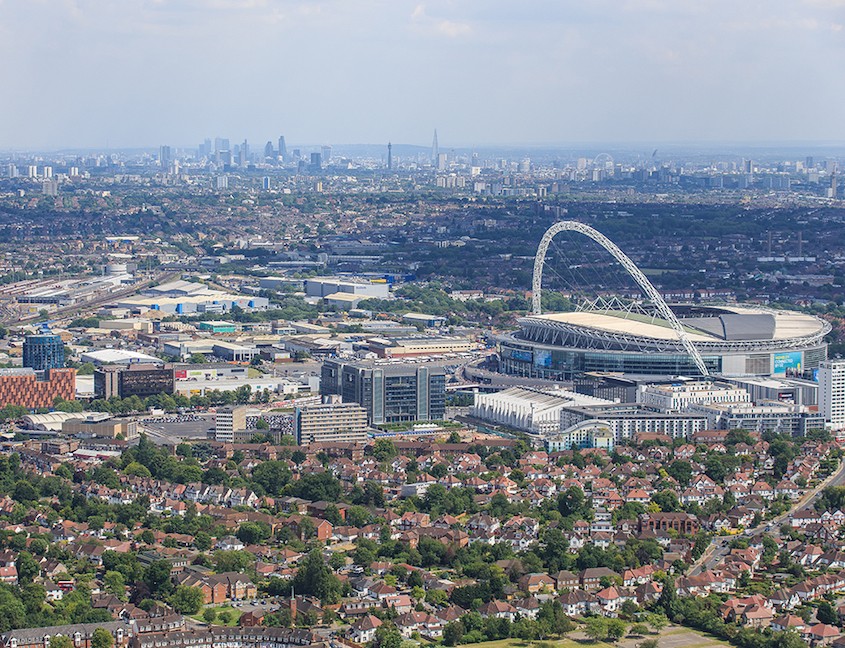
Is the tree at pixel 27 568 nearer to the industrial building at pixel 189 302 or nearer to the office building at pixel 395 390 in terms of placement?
the office building at pixel 395 390

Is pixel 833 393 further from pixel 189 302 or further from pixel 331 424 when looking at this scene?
pixel 189 302

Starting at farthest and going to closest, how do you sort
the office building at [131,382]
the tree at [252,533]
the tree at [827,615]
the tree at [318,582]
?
1. the office building at [131,382]
2. the tree at [252,533]
3. the tree at [318,582]
4. the tree at [827,615]

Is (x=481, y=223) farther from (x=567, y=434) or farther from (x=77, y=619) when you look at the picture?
(x=77, y=619)

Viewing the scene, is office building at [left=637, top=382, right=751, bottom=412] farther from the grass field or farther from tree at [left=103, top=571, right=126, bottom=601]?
tree at [left=103, top=571, right=126, bottom=601]

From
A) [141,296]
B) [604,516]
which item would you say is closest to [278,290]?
[141,296]

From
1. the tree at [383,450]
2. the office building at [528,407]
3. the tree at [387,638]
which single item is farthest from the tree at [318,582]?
the office building at [528,407]

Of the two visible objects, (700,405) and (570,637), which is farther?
(700,405)
